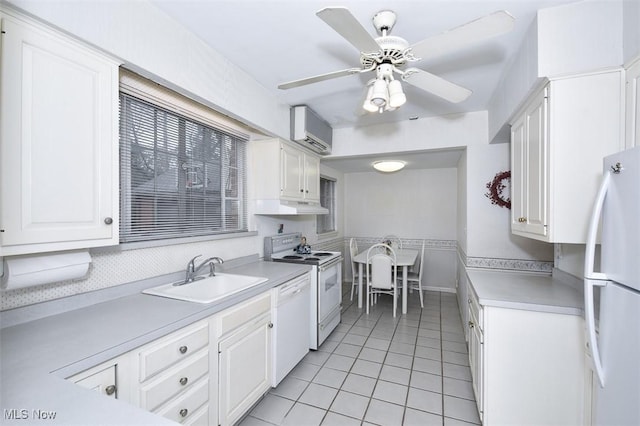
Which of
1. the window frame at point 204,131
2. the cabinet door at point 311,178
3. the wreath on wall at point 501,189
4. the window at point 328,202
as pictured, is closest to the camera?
the window frame at point 204,131

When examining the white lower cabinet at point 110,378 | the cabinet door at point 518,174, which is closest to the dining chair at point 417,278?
the cabinet door at point 518,174

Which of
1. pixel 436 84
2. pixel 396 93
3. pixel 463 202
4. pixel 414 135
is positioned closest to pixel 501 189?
pixel 463 202

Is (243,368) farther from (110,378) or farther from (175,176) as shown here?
(175,176)

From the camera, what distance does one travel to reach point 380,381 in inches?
92.1

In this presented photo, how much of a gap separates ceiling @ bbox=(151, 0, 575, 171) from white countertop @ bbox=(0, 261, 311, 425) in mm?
1591

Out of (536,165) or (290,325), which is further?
(290,325)

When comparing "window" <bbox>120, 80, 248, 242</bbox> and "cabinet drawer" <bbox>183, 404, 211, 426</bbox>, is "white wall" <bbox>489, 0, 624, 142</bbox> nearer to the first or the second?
"window" <bbox>120, 80, 248, 242</bbox>

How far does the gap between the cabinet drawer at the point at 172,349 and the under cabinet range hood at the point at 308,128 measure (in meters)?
2.01

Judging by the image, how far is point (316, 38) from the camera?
1796 mm

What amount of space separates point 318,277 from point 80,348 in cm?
198

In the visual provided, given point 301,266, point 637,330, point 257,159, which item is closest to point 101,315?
point 301,266

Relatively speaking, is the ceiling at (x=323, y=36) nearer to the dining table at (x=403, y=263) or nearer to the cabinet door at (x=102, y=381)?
the cabinet door at (x=102, y=381)

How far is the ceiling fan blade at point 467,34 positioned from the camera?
1149 millimetres

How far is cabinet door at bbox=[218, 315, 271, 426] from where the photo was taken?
1617mm
